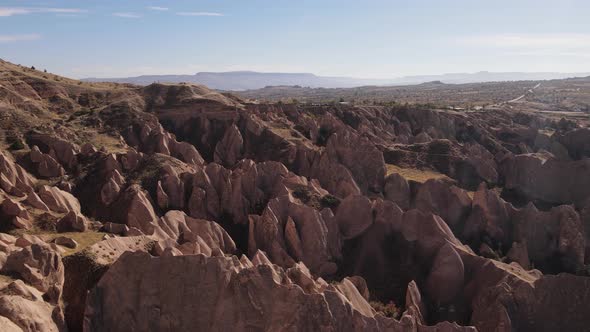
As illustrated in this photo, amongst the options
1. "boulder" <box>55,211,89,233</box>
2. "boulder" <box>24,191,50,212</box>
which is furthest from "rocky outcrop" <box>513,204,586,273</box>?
"boulder" <box>24,191,50,212</box>

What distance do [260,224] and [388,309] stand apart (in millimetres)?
9808

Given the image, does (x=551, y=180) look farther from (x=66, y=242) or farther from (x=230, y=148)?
(x=66, y=242)

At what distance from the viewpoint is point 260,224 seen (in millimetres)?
29641

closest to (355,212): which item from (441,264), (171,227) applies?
(441,264)

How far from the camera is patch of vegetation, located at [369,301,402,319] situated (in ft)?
75.5

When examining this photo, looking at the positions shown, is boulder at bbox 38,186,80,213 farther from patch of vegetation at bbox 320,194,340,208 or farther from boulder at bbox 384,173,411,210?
boulder at bbox 384,173,411,210

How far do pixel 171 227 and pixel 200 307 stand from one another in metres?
10.2

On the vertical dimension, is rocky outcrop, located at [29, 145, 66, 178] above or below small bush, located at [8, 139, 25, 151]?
below

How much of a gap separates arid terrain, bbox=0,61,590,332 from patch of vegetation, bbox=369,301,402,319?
10 cm

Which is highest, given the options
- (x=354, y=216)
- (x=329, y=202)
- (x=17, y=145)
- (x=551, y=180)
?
(x=17, y=145)

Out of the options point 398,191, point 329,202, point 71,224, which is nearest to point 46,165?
point 71,224

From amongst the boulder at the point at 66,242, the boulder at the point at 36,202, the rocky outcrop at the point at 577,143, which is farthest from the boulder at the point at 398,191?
the rocky outcrop at the point at 577,143

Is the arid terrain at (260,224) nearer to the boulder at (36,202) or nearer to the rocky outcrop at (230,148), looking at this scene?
the boulder at (36,202)

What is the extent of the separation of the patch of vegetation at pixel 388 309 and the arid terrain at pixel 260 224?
0.10 meters
